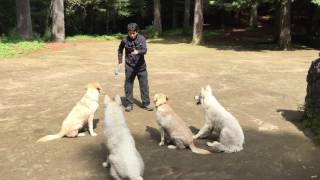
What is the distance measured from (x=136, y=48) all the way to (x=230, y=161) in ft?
12.5

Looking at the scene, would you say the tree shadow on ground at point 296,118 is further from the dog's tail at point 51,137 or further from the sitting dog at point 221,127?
the dog's tail at point 51,137

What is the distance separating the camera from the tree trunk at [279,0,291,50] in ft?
76.0

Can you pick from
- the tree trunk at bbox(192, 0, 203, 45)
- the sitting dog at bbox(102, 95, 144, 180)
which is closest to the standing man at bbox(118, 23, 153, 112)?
the sitting dog at bbox(102, 95, 144, 180)

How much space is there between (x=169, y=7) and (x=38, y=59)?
22.3 m

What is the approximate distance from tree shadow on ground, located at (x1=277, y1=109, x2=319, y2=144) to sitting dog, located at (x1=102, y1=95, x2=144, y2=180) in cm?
381

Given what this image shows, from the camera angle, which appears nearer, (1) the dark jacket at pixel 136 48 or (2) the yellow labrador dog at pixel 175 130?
(2) the yellow labrador dog at pixel 175 130

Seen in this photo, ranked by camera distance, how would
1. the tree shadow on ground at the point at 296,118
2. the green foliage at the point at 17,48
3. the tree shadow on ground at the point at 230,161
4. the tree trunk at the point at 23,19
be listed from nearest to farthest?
1. the tree shadow on ground at the point at 230,161
2. the tree shadow on ground at the point at 296,118
3. the green foliage at the point at 17,48
4. the tree trunk at the point at 23,19

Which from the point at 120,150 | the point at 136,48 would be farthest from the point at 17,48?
the point at 120,150

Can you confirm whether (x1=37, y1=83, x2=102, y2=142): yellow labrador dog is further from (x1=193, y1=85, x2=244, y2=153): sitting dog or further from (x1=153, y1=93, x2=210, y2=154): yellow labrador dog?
(x1=193, y1=85, x2=244, y2=153): sitting dog

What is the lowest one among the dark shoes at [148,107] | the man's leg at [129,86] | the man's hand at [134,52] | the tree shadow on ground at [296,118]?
the tree shadow on ground at [296,118]

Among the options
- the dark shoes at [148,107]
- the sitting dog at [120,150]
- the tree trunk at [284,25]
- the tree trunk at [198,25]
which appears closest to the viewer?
the sitting dog at [120,150]

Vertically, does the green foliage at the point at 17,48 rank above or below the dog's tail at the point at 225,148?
above

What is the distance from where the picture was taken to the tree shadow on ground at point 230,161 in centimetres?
718

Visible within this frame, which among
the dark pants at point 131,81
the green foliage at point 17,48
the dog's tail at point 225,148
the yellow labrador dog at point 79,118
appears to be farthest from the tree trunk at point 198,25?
the dog's tail at point 225,148
